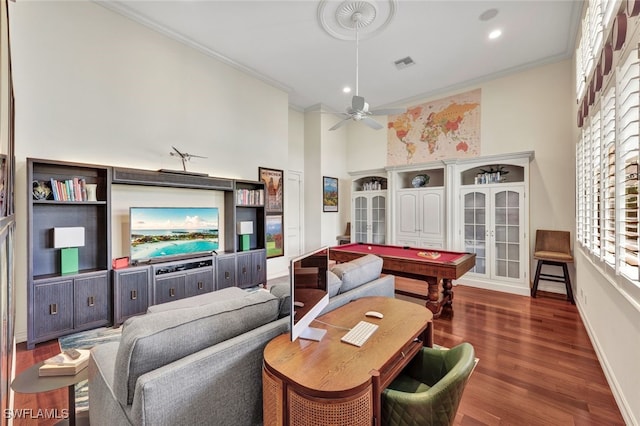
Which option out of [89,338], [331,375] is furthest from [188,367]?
[89,338]

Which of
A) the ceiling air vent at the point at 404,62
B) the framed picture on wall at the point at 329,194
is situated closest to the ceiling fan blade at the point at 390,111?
the ceiling air vent at the point at 404,62

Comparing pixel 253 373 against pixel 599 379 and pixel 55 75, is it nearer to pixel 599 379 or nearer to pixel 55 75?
pixel 599 379

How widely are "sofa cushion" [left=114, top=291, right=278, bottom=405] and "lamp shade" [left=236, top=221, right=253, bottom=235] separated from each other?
10.7ft

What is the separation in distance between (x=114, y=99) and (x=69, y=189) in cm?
129

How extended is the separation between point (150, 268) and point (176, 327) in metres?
2.70

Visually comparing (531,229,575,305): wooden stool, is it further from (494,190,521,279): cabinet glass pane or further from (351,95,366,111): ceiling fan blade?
(351,95,366,111): ceiling fan blade

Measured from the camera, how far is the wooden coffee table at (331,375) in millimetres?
1085

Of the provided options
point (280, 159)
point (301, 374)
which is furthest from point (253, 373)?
point (280, 159)

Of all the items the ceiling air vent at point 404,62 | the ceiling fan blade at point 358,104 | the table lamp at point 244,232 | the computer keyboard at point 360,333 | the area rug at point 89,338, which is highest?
the ceiling air vent at point 404,62

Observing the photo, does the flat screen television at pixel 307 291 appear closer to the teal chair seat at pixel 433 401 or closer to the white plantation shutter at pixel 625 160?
the teal chair seat at pixel 433 401

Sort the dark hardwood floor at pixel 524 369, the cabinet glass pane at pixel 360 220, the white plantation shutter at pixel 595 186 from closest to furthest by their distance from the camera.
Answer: the dark hardwood floor at pixel 524 369 → the white plantation shutter at pixel 595 186 → the cabinet glass pane at pixel 360 220

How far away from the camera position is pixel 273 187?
564 centimetres

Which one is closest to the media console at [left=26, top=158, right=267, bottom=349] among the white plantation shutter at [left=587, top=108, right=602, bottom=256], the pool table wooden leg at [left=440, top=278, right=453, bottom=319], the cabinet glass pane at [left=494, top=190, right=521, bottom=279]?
the pool table wooden leg at [left=440, top=278, right=453, bottom=319]

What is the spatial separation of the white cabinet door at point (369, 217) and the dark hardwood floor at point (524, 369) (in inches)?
108
